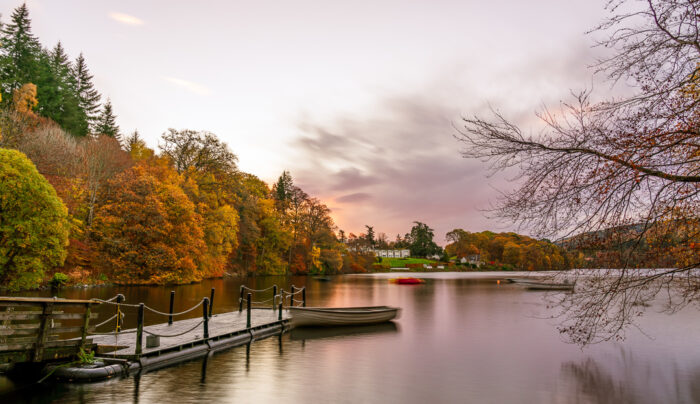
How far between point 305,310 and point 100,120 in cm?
7579

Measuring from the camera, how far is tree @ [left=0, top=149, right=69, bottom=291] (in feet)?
82.8

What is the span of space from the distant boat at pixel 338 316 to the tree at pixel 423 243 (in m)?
149

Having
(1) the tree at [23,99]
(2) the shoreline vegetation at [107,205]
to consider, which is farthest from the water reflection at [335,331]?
(1) the tree at [23,99]

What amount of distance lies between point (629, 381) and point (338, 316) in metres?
13.1

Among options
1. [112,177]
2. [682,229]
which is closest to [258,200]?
[112,177]

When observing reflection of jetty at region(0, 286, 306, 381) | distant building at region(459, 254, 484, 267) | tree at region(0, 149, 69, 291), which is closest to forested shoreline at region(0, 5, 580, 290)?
tree at region(0, 149, 69, 291)

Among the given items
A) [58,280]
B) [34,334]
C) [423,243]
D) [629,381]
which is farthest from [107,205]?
[423,243]

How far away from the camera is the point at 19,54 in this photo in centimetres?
5666

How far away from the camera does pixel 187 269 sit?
44.0 meters

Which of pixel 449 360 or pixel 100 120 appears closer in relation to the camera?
pixel 449 360

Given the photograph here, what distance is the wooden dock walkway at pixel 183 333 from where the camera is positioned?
12383mm

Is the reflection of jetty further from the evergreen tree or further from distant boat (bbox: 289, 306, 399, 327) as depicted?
the evergreen tree

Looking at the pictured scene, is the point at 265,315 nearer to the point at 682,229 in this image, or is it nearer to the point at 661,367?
the point at 661,367

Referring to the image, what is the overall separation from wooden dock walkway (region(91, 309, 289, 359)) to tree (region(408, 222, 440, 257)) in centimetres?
15255
